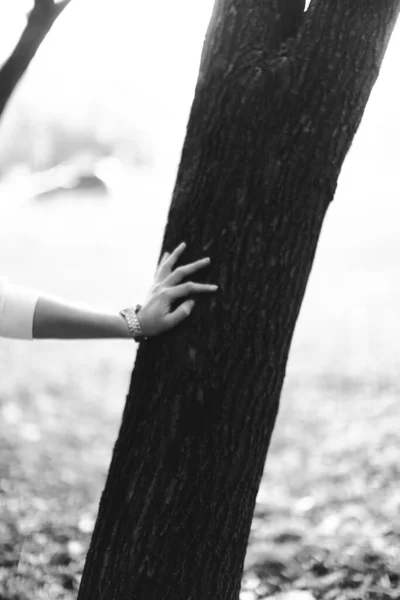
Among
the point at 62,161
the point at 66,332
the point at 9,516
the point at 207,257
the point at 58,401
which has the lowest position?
the point at 9,516

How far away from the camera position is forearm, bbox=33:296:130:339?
88.9 inches

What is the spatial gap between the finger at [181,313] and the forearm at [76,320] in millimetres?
160

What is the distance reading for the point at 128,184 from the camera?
81.1 feet

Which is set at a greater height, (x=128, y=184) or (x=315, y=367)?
(x=128, y=184)

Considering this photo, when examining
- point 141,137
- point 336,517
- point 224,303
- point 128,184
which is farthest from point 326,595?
point 141,137

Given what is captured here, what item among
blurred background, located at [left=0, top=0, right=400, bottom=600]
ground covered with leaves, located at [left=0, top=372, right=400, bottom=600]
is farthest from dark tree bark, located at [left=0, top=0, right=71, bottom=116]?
ground covered with leaves, located at [left=0, top=372, right=400, bottom=600]

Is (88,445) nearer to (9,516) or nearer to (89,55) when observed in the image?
(9,516)

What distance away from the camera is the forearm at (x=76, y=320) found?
2.26 meters

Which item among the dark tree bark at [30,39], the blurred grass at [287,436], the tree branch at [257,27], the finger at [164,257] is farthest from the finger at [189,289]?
the blurred grass at [287,436]

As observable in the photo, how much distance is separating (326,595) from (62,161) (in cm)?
2599

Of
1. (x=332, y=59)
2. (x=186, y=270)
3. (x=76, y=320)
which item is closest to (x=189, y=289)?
(x=186, y=270)

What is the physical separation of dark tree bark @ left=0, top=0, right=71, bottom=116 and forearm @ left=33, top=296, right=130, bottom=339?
52.2 inches

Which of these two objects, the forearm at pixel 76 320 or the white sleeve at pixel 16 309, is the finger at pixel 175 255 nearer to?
the forearm at pixel 76 320

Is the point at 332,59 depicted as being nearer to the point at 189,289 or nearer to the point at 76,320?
the point at 189,289
